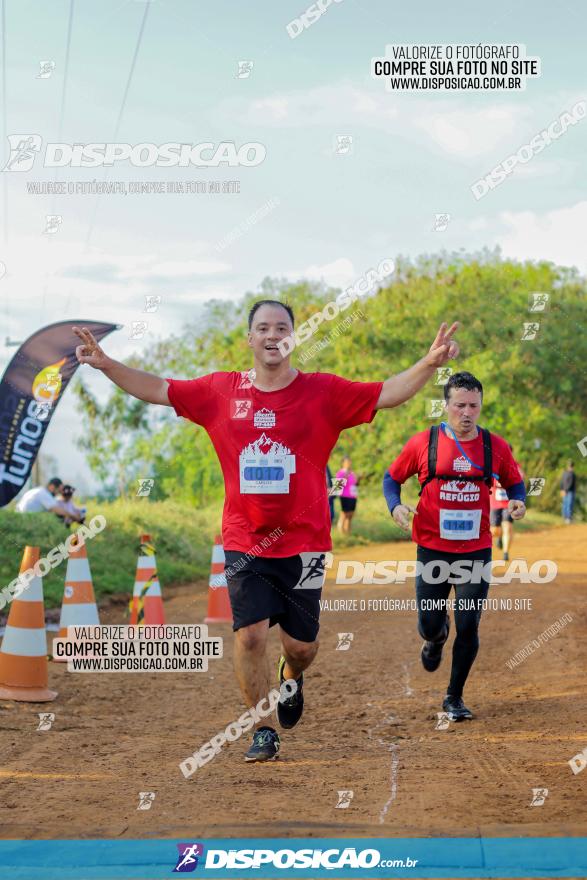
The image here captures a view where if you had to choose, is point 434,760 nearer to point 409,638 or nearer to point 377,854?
point 377,854

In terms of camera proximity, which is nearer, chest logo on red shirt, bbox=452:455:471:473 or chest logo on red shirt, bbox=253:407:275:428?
chest logo on red shirt, bbox=253:407:275:428

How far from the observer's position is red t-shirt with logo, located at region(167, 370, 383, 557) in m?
6.02

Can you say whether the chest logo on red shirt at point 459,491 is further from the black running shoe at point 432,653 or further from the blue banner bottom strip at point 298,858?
the blue banner bottom strip at point 298,858

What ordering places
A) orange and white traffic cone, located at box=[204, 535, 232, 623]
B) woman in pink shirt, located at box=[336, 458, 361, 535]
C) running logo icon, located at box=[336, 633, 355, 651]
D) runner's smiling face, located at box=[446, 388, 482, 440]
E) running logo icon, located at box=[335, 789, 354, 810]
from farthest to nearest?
1. woman in pink shirt, located at box=[336, 458, 361, 535]
2. orange and white traffic cone, located at box=[204, 535, 232, 623]
3. running logo icon, located at box=[336, 633, 355, 651]
4. runner's smiling face, located at box=[446, 388, 482, 440]
5. running logo icon, located at box=[335, 789, 354, 810]

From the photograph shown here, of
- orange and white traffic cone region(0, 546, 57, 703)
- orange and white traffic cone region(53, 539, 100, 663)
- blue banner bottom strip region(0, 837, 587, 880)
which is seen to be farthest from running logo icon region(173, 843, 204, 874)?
orange and white traffic cone region(53, 539, 100, 663)

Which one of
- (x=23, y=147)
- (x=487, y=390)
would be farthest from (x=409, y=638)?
(x=487, y=390)

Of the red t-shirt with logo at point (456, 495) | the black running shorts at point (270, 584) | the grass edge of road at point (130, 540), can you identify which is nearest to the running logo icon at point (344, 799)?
the black running shorts at point (270, 584)

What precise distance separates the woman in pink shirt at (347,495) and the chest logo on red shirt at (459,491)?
16.2 meters

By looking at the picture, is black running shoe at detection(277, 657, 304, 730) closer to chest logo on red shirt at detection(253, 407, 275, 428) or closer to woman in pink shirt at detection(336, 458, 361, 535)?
chest logo on red shirt at detection(253, 407, 275, 428)

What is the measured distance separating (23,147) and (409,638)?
7.40 meters

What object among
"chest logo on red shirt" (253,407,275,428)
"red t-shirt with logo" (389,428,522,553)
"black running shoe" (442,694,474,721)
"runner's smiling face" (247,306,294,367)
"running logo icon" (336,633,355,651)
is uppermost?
"runner's smiling face" (247,306,294,367)

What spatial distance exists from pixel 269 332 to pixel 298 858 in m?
2.81

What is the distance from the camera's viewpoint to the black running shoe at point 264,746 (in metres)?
6.17

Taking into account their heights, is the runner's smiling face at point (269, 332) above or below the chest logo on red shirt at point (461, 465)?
above
